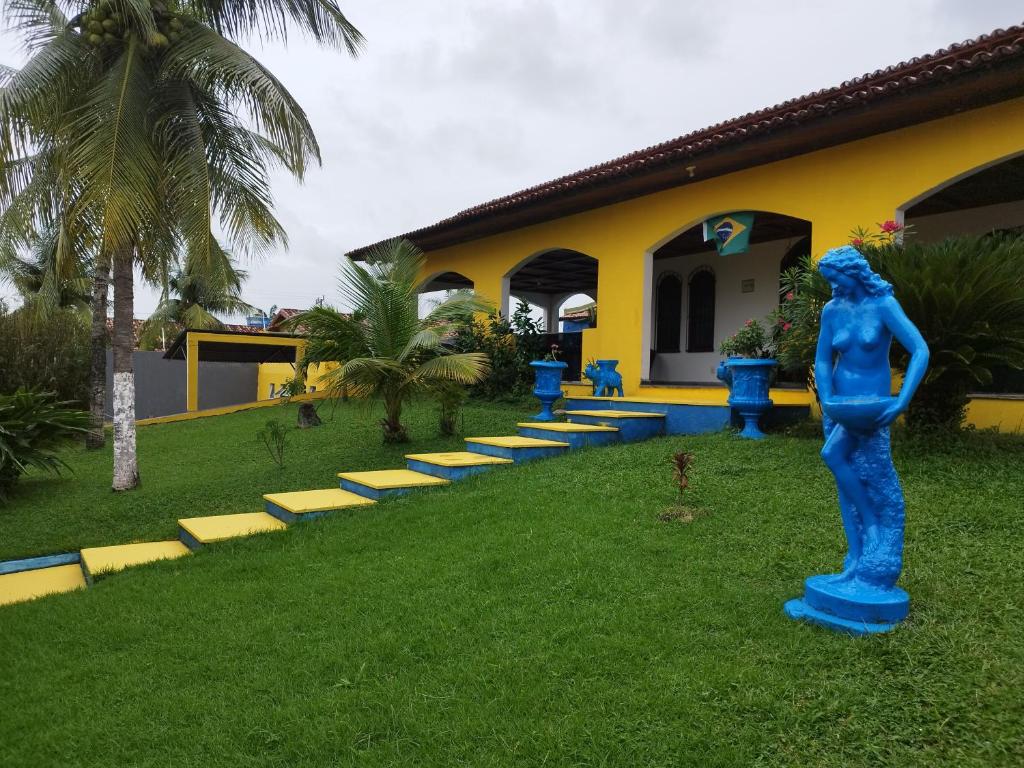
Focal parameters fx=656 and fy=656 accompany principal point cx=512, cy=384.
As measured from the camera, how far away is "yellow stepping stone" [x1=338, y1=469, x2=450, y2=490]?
6.06m

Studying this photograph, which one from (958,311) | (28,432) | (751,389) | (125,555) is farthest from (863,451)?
(28,432)

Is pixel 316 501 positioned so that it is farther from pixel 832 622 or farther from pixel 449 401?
pixel 832 622

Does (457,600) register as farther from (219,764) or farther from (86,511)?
(86,511)

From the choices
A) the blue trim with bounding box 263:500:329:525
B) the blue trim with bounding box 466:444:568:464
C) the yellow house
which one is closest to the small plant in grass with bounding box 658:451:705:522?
the blue trim with bounding box 466:444:568:464

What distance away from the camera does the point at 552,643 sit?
3.05 meters

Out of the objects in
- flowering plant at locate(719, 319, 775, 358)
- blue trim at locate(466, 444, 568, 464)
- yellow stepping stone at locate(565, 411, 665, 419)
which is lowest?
blue trim at locate(466, 444, 568, 464)

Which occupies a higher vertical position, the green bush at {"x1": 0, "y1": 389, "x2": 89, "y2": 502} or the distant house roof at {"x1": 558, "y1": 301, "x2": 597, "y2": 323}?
the distant house roof at {"x1": 558, "y1": 301, "x2": 597, "y2": 323}

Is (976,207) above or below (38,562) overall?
above

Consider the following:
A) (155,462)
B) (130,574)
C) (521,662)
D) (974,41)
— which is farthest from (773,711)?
(155,462)

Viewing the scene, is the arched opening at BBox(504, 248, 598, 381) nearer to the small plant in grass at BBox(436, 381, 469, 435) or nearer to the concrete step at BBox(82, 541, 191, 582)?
the small plant in grass at BBox(436, 381, 469, 435)

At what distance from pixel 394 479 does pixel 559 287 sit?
1248 cm

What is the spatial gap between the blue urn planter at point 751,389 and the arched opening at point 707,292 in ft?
12.9

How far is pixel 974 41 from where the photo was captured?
649 cm

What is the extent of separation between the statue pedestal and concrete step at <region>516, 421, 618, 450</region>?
4.37m
